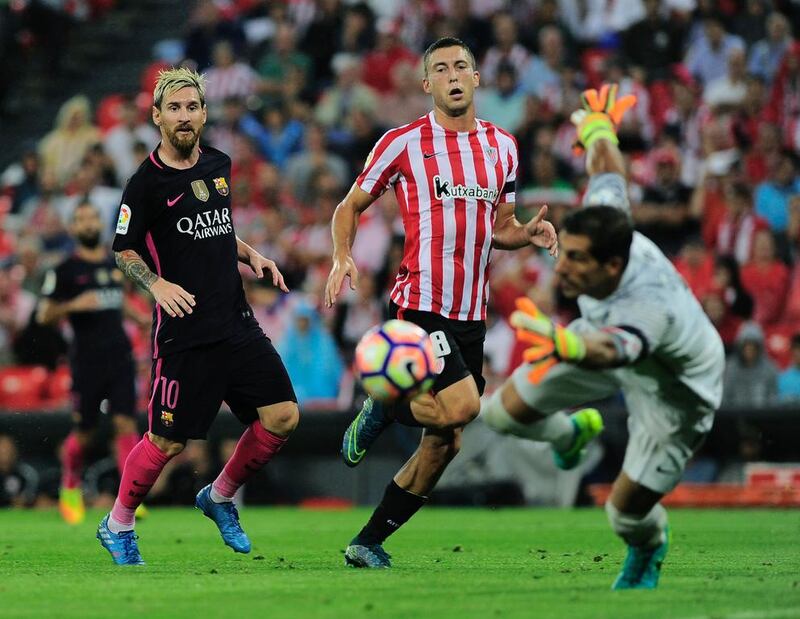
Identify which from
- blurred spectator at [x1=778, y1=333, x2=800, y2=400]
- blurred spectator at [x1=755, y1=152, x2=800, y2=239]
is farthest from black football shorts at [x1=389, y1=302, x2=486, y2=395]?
blurred spectator at [x1=755, y1=152, x2=800, y2=239]

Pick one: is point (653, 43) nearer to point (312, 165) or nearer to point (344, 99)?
point (344, 99)

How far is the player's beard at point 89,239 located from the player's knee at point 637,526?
307 inches

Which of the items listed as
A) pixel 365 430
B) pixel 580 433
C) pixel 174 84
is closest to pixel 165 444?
pixel 365 430

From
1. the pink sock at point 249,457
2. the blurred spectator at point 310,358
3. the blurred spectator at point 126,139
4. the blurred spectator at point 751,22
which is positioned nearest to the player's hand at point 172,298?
the pink sock at point 249,457

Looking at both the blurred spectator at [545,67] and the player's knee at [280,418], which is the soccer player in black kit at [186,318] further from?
the blurred spectator at [545,67]

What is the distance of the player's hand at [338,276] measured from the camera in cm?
806

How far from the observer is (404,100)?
62.2 ft

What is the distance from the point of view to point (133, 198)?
8.59 metres

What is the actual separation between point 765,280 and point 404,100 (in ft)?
17.9

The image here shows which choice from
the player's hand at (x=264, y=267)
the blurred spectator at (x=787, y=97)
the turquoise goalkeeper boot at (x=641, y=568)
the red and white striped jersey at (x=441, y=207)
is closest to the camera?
the turquoise goalkeeper boot at (x=641, y=568)

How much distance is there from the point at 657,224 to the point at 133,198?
29.6ft

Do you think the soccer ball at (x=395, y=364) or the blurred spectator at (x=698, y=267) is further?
the blurred spectator at (x=698, y=267)

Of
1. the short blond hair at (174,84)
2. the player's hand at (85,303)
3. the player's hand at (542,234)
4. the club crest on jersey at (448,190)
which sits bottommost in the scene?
the player's hand at (85,303)

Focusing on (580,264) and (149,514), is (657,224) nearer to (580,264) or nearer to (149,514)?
(149,514)
